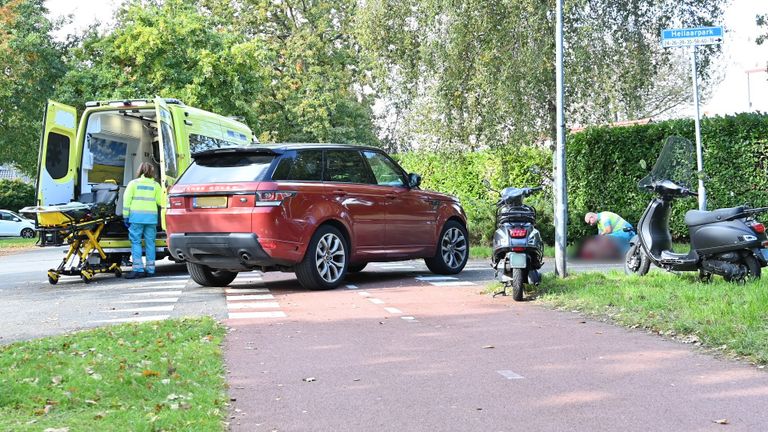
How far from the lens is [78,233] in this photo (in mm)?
14008

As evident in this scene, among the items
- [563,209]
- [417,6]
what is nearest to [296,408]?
[563,209]

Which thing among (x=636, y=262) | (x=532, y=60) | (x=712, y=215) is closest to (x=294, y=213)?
(x=636, y=262)

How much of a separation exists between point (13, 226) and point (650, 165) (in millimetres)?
32917

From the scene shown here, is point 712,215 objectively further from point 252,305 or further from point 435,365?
point 252,305

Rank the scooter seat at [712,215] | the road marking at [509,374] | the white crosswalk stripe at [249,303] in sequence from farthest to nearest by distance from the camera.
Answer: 1. the scooter seat at [712,215]
2. the white crosswalk stripe at [249,303]
3. the road marking at [509,374]

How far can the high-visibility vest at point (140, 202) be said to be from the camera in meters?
14.1

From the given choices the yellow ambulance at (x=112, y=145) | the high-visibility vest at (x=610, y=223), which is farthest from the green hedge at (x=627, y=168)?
the yellow ambulance at (x=112, y=145)

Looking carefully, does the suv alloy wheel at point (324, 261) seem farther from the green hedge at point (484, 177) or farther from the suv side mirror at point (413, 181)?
the green hedge at point (484, 177)

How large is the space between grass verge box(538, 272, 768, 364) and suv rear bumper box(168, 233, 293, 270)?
3455mm

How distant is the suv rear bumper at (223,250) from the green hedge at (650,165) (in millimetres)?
9812

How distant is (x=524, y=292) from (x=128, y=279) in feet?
21.9

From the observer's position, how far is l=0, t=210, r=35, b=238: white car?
4259cm

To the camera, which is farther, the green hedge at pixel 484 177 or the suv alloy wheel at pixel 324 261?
the green hedge at pixel 484 177

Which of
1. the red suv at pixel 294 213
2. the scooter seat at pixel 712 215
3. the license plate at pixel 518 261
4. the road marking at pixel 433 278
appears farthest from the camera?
the road marking at pixel 433 278
